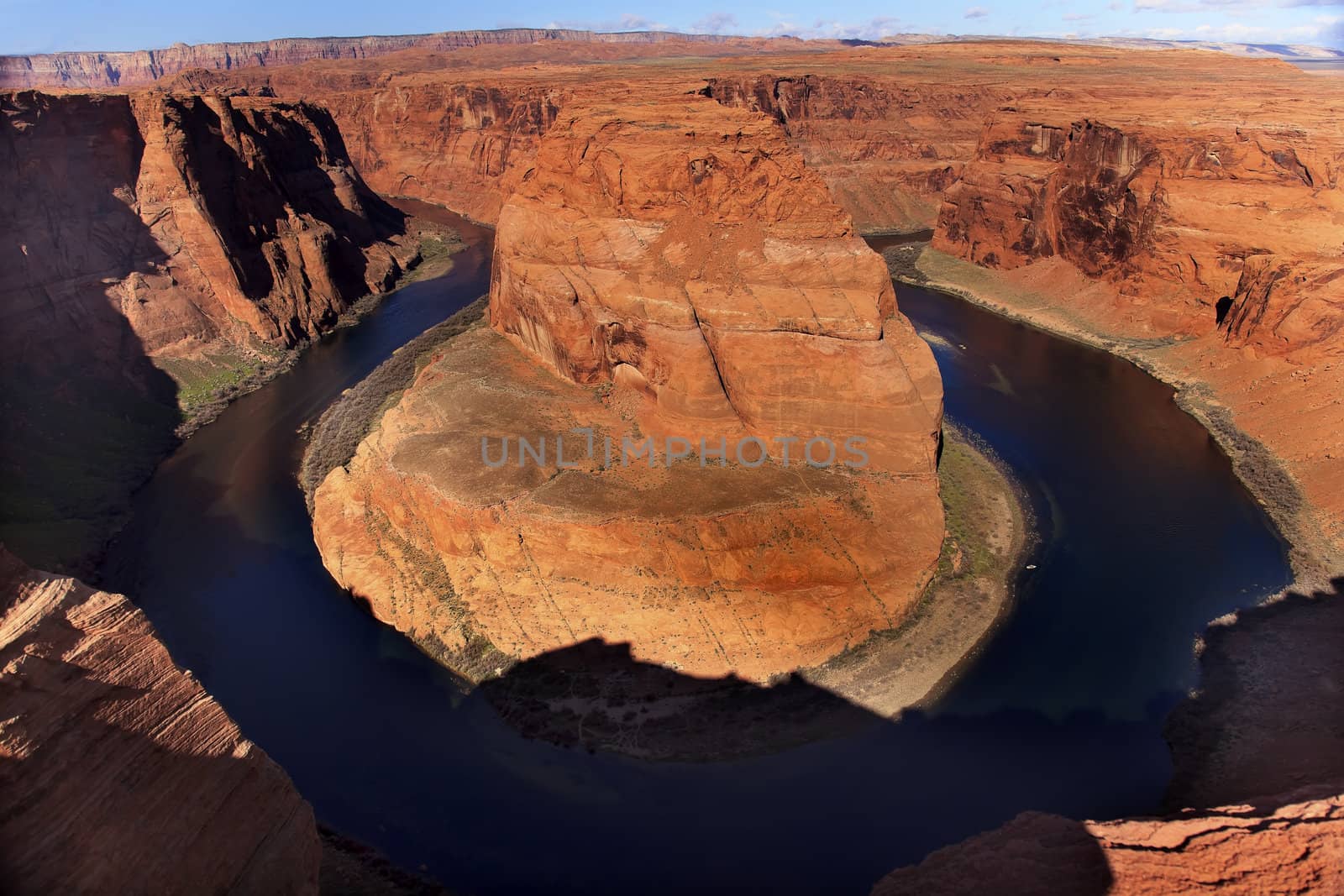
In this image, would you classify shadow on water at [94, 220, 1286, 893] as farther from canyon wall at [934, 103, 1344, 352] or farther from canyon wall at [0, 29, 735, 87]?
canyon wall at [0, 29, 735, 87]

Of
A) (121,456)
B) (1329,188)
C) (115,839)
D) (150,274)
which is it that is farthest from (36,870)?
(1329,188)

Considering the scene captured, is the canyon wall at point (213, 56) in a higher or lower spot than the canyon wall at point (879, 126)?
higher

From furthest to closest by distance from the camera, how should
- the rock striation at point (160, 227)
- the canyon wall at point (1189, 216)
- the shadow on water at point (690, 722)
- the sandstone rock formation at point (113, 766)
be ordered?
1. the canyon wall at point (1189, 216)
2. the rock striation at point (160, 227)
3. the shadow on water at point (690, 722)
4. the sandstone rock formation at point (113, 766)

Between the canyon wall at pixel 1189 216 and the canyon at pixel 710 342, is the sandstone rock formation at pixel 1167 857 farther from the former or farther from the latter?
the canyon wall at pixel 1189 216

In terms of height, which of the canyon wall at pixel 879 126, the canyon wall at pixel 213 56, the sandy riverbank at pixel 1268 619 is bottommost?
the sandy riverbank at pixel 1268 619

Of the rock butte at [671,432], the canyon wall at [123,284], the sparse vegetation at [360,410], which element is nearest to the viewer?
the rock butte at [671,432]

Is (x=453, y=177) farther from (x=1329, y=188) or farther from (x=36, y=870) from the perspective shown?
(x=36, y=870)

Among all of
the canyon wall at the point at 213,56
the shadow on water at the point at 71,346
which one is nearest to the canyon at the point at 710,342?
the shadow on water at the point at 71,346
